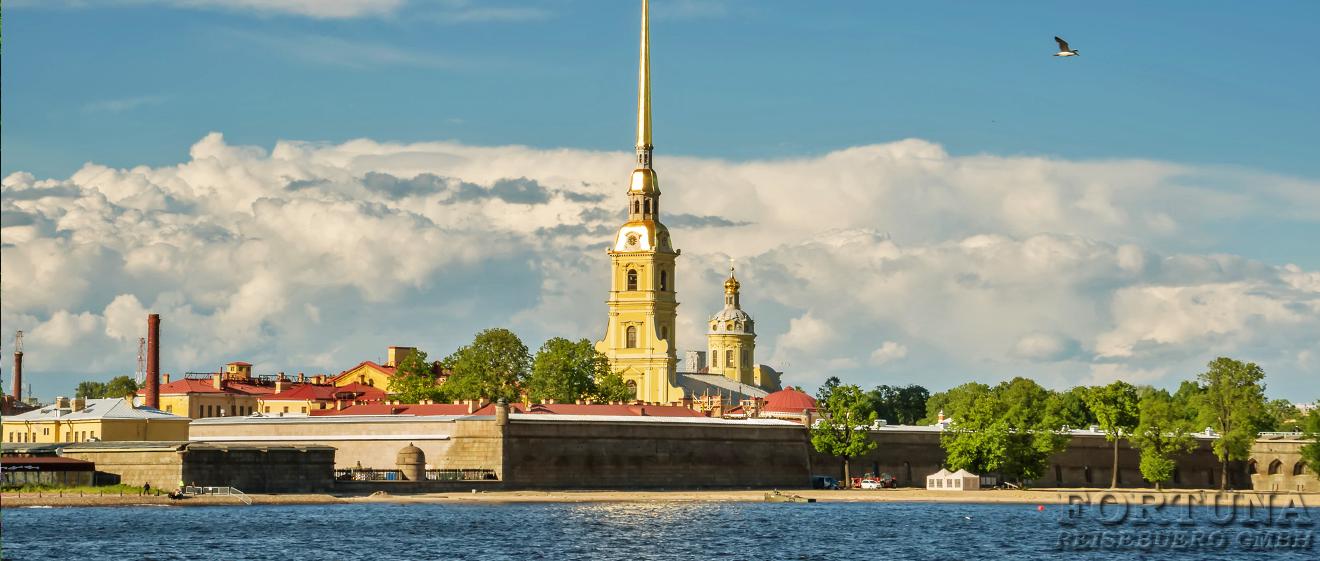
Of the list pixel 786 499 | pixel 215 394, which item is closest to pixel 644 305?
pixel 215 394

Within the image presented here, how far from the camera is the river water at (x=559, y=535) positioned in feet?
145

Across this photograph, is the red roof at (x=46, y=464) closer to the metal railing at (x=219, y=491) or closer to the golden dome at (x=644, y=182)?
the metal railing at (x=219, y=491)

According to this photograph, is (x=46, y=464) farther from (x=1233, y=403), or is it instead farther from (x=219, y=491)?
(x=1233, y=403)

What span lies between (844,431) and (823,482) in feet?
10.2

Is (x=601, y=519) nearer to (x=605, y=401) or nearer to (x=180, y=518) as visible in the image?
(x=180, y=518)

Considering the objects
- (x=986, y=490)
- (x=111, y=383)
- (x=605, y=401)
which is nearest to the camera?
(x=986, y=490)

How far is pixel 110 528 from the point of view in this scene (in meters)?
49.9

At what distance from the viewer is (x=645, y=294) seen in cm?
12269

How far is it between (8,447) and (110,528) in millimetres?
22145

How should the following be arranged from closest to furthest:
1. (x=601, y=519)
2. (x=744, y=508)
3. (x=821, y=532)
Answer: (x=821, y=532)
(x=601, y=519)
(x=744, y=508)

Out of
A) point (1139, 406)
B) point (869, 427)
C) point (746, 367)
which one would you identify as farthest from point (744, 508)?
point (746, 367)

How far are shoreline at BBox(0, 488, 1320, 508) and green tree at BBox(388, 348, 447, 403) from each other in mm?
28176

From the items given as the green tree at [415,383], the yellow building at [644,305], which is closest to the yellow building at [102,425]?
the green tree at [415,383]

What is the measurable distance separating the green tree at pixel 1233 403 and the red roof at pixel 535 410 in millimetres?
31100
